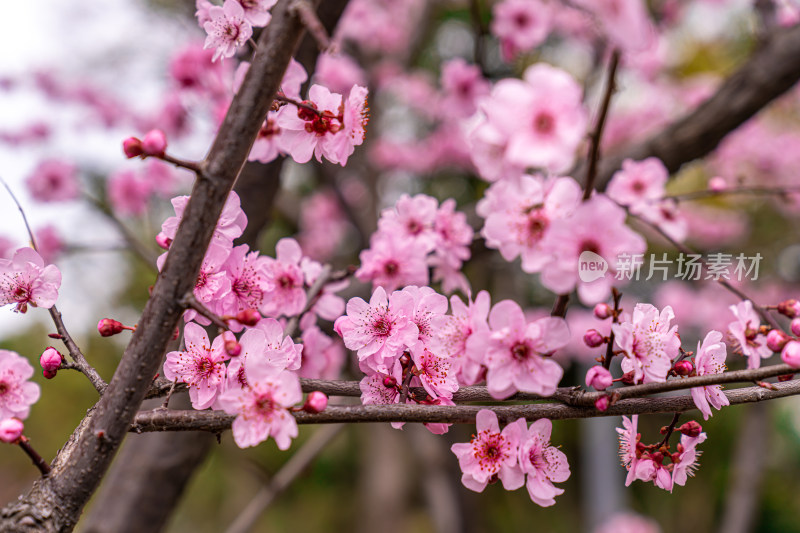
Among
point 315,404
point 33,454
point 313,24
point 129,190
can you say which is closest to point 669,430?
point 315,404

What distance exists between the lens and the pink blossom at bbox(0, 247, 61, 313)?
2.59 feet

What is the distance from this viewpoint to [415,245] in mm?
1113

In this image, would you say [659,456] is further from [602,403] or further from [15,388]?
[15,388]

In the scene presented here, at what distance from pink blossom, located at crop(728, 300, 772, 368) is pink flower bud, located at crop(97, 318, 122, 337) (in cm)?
93

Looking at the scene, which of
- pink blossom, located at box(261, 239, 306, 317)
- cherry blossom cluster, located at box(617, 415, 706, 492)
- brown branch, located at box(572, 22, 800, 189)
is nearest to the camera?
cherry blossom cluster, located at box(617, 415, 706, 492)

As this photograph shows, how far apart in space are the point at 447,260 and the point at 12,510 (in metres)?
0.86

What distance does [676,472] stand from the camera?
0.85 metres

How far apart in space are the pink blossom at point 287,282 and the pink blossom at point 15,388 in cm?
37

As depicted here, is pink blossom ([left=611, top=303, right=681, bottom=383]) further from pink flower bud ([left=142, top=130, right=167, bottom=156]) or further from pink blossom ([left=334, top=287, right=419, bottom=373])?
pink flower bud ([left=142, top=130, right=167, bottom=156])

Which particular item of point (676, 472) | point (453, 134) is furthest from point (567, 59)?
point (676, 472)

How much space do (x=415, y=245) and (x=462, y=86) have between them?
5.34 feet

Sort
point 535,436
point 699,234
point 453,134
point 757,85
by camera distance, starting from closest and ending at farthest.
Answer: point 535,436 → point 757,85 → point 453,134 → point 699,234

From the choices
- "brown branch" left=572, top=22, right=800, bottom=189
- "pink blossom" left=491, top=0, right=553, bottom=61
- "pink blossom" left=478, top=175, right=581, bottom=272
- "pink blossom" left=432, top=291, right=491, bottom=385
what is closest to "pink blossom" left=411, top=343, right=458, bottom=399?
"pink blossom" left=432, top=291, right=491, bottom=385

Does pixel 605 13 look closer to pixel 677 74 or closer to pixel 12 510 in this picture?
pixel 12 510
